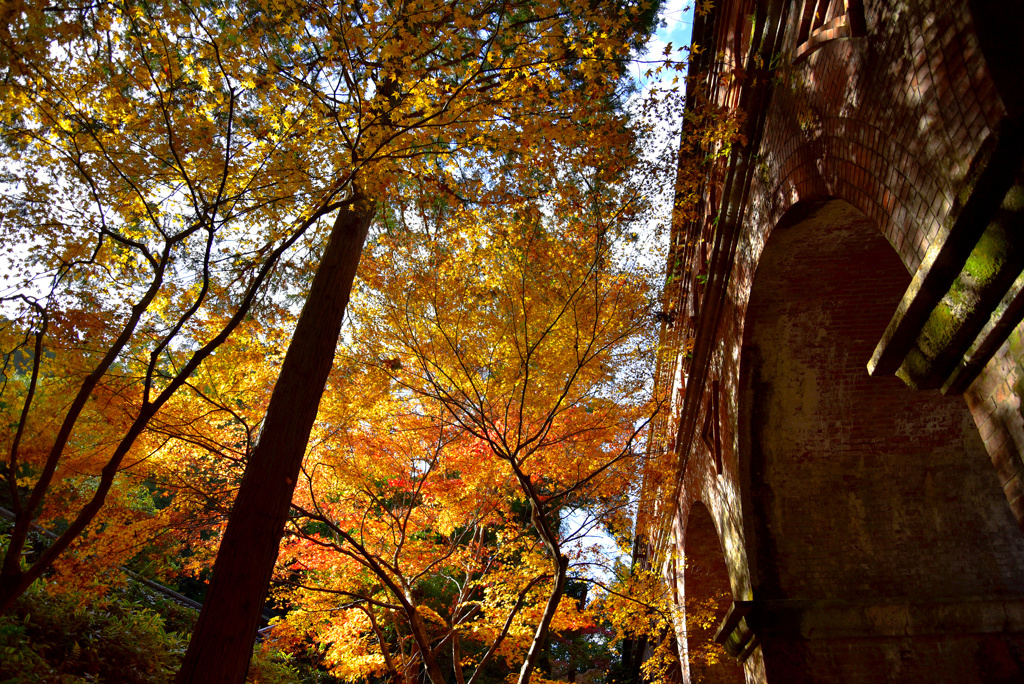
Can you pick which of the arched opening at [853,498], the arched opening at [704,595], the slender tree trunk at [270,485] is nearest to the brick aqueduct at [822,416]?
the arched opening at [853,498]

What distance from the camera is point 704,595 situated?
28.9 feet

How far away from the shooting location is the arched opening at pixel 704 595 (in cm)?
821

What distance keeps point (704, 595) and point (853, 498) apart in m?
4.00

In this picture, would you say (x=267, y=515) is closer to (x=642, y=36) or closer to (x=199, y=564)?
(x=642, y=36)

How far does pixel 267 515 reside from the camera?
405 centimetres

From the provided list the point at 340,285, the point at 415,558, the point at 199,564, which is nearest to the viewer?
the point at 340,285

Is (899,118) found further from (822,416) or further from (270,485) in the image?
(270,485)

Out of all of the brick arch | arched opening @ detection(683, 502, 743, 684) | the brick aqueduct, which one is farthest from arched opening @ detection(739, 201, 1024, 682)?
arched opening @ detection(683, 502, 743, 684)

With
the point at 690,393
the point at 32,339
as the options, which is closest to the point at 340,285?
the point at 32,339

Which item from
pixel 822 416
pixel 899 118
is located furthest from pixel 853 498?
pixel 899 118

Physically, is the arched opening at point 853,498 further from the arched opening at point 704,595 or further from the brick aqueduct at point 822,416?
the arched opening at point 704,595

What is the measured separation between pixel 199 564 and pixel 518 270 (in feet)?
25.0

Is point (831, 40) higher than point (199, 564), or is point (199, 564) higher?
point (831, 40)

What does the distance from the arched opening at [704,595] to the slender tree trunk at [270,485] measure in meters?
5.50
